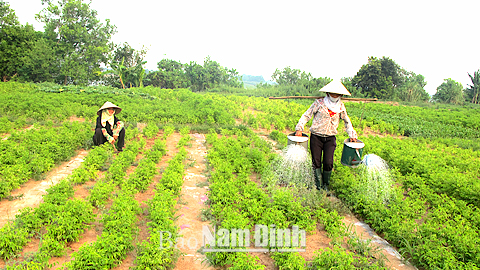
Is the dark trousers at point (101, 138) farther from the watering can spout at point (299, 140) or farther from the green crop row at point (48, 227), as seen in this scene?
the watering can spout at point (299, 140)

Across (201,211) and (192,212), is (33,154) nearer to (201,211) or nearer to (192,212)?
(192,212)

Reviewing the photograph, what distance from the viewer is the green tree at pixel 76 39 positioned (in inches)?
1121

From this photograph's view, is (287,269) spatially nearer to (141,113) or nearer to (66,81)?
(141,113)

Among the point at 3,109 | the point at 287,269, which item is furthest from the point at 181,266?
the point at 3,109

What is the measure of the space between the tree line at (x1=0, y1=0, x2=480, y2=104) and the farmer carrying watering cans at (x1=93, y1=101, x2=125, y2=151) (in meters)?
20.1

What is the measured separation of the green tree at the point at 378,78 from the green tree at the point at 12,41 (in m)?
33.9

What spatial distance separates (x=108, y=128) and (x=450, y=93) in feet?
142

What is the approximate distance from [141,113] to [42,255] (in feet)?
27.3

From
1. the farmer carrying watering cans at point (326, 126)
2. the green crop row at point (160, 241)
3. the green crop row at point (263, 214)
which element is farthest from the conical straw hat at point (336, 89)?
the green crop row at point (160, 241)

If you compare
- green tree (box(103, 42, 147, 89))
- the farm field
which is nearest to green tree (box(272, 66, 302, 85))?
green tree (box(103, 42, 147, 89))

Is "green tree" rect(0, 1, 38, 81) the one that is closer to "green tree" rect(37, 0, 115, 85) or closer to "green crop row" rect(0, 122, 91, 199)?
"green tree" rect(37, 0, 115, 85)

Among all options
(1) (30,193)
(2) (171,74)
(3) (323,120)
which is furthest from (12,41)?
(3) (323,120)

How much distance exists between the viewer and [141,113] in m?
10.9

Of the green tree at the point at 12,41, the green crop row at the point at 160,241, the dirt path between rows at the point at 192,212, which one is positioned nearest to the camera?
the green crop row at the point at 160,241
